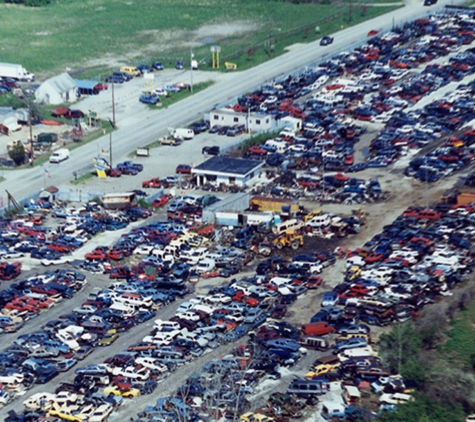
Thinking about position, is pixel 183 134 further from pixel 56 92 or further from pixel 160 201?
pixel 160 201

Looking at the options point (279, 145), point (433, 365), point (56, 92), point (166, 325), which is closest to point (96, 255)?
point (166, 325)

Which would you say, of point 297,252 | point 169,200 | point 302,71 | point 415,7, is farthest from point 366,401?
point 415,7

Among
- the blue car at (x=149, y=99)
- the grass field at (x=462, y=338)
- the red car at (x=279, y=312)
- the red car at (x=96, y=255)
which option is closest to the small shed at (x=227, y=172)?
the red car at (x=96, y=255)

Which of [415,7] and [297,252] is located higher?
[415,7]

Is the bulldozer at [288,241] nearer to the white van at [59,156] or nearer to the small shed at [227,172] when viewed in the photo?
the small shed at [227,172]

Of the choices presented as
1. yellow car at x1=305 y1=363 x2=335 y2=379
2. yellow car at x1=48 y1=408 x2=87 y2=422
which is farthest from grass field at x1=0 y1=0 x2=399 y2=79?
yellow car at x1=48 y1=408 x2=87 y2=422

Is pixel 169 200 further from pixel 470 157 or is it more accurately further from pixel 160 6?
pixel 160 6

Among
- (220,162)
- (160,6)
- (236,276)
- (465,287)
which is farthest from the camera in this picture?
(160,6)
